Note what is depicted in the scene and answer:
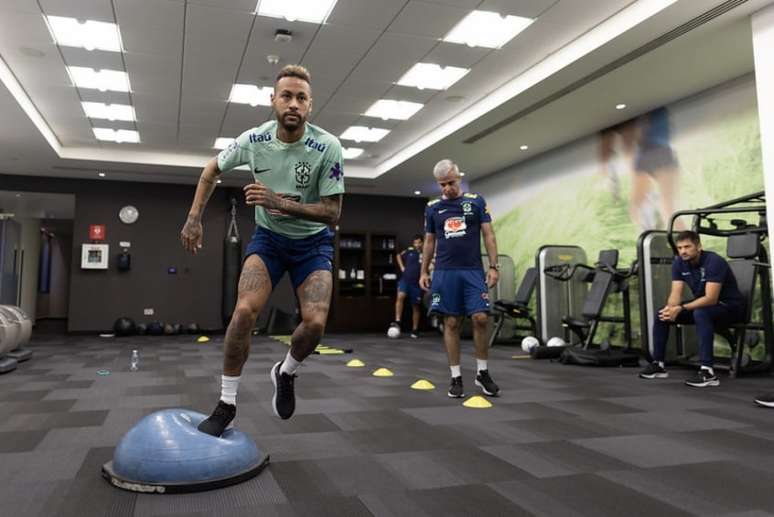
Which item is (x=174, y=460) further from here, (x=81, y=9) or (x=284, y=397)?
(x=81, y=9)

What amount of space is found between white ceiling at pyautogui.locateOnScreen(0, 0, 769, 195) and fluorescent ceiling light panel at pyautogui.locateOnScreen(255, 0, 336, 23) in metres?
0.10

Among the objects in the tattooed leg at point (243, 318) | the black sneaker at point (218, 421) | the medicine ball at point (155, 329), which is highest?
the tattooed leg at point (243, 318)

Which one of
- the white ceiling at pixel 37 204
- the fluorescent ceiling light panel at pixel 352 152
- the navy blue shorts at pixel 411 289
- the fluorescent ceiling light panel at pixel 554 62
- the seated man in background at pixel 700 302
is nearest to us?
the seated man in background at pixel 700 302

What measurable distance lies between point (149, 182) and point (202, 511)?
9463 mm

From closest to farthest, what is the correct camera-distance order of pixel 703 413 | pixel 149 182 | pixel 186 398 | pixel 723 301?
pixel 703 413 → pixel 186 398 → pixel 723 301 → pixel 149 182

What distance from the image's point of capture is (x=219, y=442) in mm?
1786

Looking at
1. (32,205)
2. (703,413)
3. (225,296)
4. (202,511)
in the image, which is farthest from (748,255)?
(32,205)

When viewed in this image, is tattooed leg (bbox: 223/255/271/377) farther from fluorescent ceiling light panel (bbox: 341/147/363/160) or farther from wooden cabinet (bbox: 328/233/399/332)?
wooden cabinet (bbox: 328/233/399/332)

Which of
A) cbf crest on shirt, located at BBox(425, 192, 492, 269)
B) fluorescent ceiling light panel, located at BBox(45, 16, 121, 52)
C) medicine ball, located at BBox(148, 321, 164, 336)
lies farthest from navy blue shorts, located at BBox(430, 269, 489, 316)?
medicine ball, located at BBox(148, 321, 164, 336)

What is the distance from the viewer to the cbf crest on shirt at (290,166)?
81.2 inches

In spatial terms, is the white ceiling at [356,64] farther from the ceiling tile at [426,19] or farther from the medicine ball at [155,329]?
the medicine ball at [155,329]

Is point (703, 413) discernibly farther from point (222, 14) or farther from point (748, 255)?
point (222, 14)

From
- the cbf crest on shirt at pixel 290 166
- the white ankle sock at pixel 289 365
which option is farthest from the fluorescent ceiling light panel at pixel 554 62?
the white ankle sock at pixel 289 365

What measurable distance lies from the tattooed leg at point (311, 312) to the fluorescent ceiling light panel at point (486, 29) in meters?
3.37
